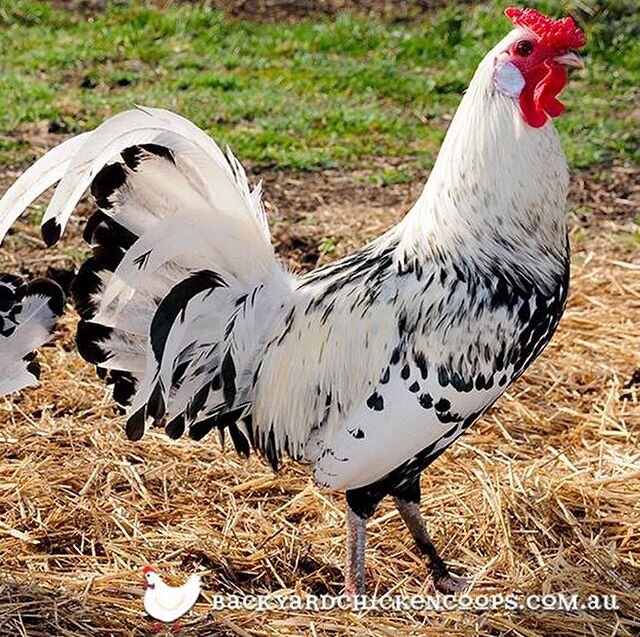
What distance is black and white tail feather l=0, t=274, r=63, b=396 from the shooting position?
408 cm

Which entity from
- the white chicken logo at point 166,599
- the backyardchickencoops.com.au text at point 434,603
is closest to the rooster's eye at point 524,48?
the backyardchickencoops.com.au text at point 434,603

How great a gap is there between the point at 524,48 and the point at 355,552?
176 cm

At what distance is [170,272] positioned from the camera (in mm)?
3922

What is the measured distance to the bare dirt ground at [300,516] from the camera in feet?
13.3

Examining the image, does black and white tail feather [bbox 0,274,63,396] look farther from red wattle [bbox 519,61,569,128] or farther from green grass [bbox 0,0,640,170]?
green grass [bbox 0,0,640,170]

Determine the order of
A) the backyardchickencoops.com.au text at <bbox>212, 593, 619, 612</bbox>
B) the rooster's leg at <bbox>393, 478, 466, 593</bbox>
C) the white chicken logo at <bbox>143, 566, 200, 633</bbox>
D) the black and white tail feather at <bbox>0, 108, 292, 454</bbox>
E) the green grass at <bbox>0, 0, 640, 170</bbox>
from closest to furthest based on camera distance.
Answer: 1. the black and white tail feather at <bbox>0, 108, 292, 454</bbox>
2. the white chicken logo at <bbox>143, 566, 200, 633</bbox>
3. the backyardchickencoops.com.au text at <bbox>212, 593, 619, 612</bbox>
4. the rooster's leg at <bbox>393, 478, 466, 593</bbox>
5. the green grass at <bbox>0, 0, 640, 170</bbox>

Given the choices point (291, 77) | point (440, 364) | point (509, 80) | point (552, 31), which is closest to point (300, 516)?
point (440, 364)

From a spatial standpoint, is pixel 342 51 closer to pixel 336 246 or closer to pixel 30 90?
pixel 30 90

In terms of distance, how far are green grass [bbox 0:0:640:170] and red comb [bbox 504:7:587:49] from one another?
4.01 meters

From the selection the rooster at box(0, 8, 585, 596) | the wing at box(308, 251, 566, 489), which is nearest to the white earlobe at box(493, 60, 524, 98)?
the rooster at box(0, 8, 585, 596)

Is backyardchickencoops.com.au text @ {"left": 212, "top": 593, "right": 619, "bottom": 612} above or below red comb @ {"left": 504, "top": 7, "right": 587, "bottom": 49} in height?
below

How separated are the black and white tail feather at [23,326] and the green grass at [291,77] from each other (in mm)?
3738

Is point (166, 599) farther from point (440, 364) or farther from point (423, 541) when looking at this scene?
point (440, 364)

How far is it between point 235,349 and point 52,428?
5.02 feet
